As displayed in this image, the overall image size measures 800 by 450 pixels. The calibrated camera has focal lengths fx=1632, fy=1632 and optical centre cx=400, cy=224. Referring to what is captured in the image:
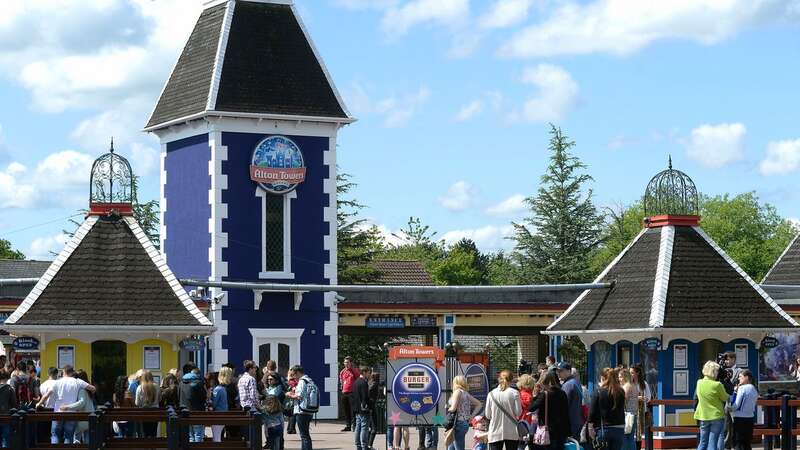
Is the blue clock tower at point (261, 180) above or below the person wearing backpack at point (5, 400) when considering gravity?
above

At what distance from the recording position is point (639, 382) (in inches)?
1089

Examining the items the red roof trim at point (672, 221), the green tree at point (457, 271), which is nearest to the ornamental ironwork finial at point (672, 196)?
the red roof trim at point (672, 221)

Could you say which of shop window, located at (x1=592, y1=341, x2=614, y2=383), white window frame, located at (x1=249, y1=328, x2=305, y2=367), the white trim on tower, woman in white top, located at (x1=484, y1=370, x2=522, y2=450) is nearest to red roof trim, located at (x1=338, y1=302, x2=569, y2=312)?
white window frame, located at (x1=249, y1=328, x2=305, y2=367)

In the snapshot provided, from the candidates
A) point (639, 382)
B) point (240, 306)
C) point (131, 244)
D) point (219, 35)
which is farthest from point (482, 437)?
point (219, 35)

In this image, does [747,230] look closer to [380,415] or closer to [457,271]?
[457,271]

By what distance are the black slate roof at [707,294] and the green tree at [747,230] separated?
60.0 m

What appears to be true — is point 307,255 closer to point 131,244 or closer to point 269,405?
point 131,244

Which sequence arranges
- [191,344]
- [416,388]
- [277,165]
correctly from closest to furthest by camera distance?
[416,388], [191,344], [277,165]

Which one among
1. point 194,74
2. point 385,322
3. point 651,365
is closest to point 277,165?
point 194,74

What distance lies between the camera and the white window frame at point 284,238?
134ft

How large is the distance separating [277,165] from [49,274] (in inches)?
397

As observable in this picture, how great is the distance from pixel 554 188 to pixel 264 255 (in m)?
30.3

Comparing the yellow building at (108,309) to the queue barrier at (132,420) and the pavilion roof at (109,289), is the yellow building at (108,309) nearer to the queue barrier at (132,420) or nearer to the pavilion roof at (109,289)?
the pavilion roof at (109,289)

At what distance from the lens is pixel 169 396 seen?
1049 inches
